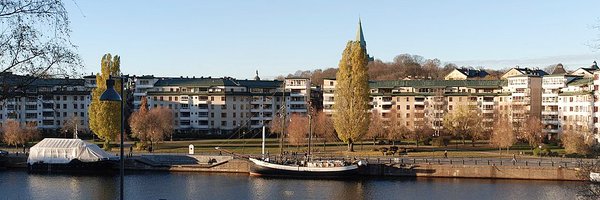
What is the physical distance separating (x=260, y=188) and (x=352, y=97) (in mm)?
23009

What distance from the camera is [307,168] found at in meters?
56.6

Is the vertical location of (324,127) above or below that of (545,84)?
below

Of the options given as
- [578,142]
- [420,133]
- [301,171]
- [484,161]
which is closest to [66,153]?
[301,171]

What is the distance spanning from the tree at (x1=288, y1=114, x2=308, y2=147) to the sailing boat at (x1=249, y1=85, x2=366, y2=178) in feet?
58.7

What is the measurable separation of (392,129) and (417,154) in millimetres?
15073

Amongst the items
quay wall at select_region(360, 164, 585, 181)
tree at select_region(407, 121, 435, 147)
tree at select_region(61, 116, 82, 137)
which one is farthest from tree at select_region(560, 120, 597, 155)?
tree at select_region(61, 116, 82, 137)

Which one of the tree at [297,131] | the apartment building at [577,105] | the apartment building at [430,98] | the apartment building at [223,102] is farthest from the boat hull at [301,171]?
the apartment building at [223,102]

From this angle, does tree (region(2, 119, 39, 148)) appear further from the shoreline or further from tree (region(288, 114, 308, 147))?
tree (region(288, 114, 308, 147))

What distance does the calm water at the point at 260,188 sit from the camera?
4588 cm

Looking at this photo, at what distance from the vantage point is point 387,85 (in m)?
103

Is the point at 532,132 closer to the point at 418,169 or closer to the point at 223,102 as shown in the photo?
the point at 418,169

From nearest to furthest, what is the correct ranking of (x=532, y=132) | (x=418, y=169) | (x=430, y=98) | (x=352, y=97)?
(x=418, y=169) → (x=352, y=97) → (x=532, y=132) → (x=430, y=98)

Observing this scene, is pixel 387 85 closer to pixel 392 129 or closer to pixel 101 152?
pixel 392 129

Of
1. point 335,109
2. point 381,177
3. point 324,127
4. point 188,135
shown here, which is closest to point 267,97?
point 188,135
